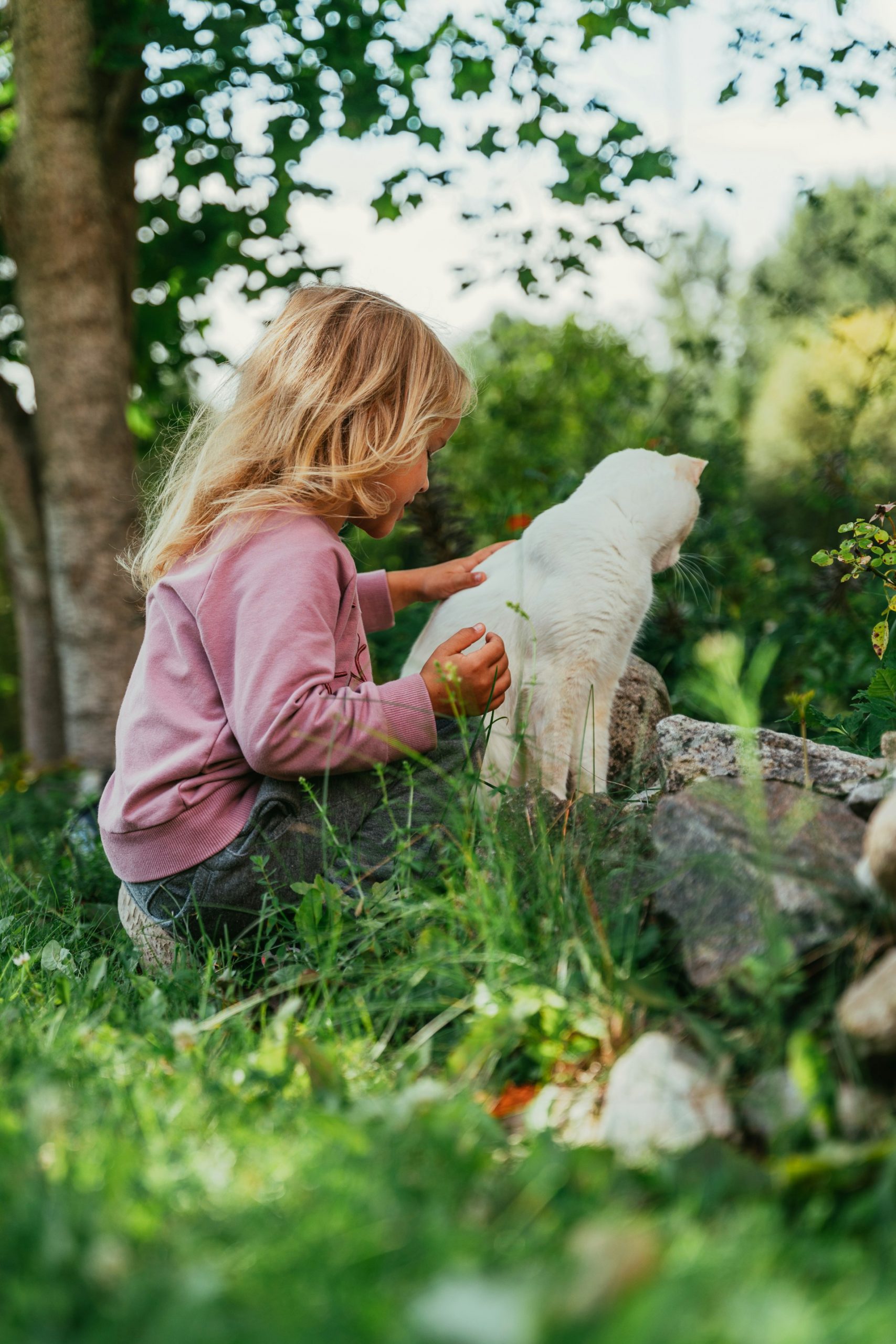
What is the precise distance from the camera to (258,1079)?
55.6 inches

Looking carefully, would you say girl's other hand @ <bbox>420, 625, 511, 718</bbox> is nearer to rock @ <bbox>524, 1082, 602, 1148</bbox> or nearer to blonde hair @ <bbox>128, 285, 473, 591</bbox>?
blonde hair @ <bbox>128, 285, 473, 591</bbox>

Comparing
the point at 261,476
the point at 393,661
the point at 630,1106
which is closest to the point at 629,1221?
the point at 630,1106

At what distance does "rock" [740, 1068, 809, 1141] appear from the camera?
48.2 inches

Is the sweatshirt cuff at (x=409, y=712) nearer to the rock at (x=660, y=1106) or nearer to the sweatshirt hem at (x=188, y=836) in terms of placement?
the sweatshirt hem at (x=188, y=836)

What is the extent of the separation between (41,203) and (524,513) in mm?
2980

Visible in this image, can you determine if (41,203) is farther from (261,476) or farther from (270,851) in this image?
(270,851)

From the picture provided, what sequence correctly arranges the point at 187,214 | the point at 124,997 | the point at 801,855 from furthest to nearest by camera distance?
the point at 187,214
the point at 124,997
the point at 801,855

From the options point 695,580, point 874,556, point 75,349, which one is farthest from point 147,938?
point 75,349

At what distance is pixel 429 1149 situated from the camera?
116cm

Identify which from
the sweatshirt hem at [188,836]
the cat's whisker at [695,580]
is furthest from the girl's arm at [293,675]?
the cat's whisker at [695,580]

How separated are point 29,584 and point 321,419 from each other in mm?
4211

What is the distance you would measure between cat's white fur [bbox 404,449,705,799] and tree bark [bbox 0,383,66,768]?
3.60 metres

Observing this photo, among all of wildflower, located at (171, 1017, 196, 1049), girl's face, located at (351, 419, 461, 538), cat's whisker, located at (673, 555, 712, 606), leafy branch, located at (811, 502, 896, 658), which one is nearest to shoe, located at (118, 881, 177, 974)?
wildflower, located at (171, 1017, 196, 1049)

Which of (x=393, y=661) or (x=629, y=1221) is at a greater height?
(x=629, y=1221)
